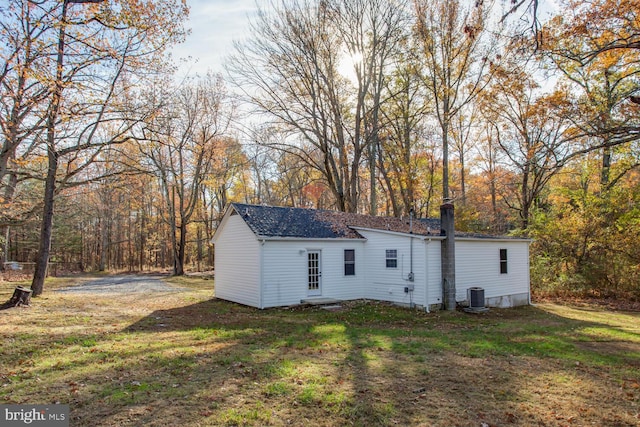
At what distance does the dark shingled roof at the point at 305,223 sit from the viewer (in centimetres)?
1377

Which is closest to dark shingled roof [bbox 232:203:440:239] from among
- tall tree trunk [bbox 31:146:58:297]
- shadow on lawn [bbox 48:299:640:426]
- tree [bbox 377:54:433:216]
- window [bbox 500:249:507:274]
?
window [bbox 500:249:507:274]

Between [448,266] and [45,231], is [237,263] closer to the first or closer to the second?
[45,231]

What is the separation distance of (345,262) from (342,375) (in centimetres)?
904

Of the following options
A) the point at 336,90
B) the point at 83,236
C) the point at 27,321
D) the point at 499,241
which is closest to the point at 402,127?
the point at 336,90

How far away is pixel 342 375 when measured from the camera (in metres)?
5.77

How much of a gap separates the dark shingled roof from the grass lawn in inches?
147

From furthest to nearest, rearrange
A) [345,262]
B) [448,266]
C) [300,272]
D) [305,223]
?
1. [305,223]
2. [345,262]
3. [300,272]
4. [448,266]

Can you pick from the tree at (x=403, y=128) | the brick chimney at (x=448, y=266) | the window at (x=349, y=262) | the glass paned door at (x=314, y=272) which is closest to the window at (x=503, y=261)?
the brick chimney at (x=448, y=266)

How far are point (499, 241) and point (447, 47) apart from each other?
8.35 metres

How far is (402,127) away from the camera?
1049 inches

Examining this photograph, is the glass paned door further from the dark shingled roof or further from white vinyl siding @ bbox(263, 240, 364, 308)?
the dark shingled roof

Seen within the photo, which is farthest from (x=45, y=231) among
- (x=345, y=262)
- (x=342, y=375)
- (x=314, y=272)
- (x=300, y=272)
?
(x=342, y=375)

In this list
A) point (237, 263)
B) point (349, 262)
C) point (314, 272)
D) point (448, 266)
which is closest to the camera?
point (448, 266)

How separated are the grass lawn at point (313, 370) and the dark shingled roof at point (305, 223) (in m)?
3.75
